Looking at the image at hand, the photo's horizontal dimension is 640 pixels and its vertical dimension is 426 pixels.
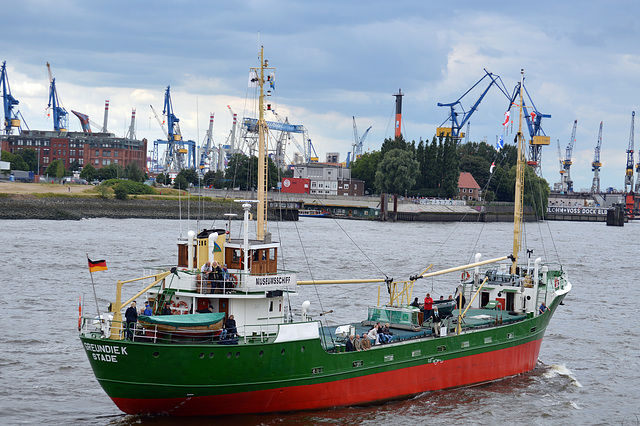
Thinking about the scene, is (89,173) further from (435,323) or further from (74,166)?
(435,323)

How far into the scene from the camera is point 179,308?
2209cm

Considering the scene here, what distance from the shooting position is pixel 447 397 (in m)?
25.2

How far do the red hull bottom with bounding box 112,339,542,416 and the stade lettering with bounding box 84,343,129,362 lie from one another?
1.39 metres

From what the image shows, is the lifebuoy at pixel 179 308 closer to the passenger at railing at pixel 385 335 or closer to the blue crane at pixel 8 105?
the passenger at railing at pixel 385 335

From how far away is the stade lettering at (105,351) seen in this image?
19.3 metres

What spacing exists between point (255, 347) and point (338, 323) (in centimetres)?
1422

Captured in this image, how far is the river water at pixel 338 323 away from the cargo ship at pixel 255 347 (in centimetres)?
68

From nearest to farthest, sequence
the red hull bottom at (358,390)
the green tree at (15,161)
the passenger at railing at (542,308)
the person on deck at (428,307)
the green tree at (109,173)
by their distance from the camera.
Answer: the red hull bottom at (358,390)
the person on deck at (428,307)
the passenger at railing at (542,308)
the green tree at (109,173)
the green tree at (15,161)

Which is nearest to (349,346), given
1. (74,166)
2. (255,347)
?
(255,347)

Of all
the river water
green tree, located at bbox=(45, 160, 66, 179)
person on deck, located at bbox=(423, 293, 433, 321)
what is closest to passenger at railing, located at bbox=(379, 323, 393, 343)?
the river water

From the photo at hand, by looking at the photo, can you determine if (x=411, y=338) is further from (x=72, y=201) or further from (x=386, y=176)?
(x=386, y=176)

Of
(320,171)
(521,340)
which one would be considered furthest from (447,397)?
(320,171)

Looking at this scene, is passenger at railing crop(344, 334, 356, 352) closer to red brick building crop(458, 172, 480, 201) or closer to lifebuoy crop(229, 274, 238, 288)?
lifebuoy crop(229, 274, 238, 288)

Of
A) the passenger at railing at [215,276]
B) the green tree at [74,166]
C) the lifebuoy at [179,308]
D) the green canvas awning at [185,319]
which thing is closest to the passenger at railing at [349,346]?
the green canvas awning at [185,319]
